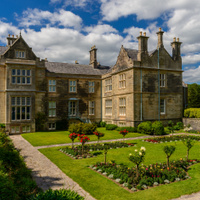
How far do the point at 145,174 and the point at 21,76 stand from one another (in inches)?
891

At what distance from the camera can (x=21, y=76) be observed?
26578mm

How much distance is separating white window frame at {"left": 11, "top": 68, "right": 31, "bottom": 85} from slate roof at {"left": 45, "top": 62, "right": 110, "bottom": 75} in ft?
15.2

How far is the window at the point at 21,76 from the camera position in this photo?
26234 millimetres

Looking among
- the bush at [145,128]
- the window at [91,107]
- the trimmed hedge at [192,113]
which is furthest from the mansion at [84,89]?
the bush at [145,128]

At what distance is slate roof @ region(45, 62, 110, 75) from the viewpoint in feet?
105

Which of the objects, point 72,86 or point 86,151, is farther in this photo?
point 72,86

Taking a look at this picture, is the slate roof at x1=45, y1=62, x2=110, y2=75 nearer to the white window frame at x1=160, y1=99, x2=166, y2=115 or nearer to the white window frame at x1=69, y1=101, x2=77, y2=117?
the white window frame at x1=69, y1=101, x2=77, y2=117

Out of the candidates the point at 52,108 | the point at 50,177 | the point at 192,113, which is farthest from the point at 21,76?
the point at 192,113

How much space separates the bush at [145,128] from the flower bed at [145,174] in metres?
12.8

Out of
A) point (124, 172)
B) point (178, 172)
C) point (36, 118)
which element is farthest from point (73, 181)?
point (36, 118)

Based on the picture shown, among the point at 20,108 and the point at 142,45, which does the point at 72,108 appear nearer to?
the point at 20,108

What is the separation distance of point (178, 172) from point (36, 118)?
73.1 ft

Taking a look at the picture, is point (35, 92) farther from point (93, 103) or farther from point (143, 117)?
point (143, 117)

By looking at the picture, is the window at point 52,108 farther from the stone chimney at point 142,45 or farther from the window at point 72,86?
the stone chimney at point 142,45
